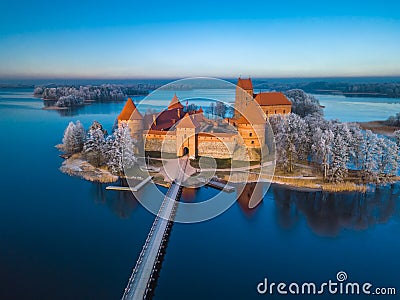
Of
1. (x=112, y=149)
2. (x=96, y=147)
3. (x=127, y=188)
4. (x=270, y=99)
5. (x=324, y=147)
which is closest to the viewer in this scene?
(x=127, y=188)

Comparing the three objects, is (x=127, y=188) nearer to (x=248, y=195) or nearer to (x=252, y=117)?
(x=248, y=195)

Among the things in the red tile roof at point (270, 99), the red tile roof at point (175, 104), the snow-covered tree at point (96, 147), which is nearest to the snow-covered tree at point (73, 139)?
the snow-covered tree at point (96, 147)

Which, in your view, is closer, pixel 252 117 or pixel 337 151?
pixel 337 151

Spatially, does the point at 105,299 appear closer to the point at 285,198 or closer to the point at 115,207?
the point at 115,207

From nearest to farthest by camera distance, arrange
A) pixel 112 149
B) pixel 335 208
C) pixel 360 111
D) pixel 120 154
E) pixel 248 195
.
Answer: pixel 335 208
pixel 248 195
pixel 120 154
pixel 112 149
pixel 360 111

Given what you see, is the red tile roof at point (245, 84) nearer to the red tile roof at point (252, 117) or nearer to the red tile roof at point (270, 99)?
the red tile roof at point (270, 99)

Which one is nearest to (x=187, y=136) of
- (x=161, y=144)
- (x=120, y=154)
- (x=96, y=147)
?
(x=161, y=144)

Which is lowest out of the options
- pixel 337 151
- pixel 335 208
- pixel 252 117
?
pixel 335 208
